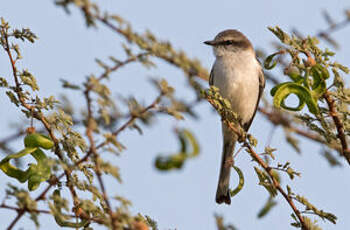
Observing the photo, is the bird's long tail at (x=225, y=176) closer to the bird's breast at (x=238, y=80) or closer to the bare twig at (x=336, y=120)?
the bird's breast at (x=238, y=80)

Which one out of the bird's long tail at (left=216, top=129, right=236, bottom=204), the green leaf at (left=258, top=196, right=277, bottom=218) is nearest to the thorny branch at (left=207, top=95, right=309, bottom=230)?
the green leaf at (left=258, top=196, right=277, bottom=218)

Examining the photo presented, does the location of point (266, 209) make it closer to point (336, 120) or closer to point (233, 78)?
point (336, 120)

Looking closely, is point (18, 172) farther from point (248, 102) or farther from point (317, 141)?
point (248, 102)

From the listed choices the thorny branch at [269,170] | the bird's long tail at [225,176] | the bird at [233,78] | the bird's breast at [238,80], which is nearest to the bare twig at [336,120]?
the thorny branch at [269,170]

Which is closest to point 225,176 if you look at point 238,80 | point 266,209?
point 238,80

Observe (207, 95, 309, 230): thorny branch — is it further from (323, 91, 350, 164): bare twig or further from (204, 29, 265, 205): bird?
(204, 29, 265, 205): bird

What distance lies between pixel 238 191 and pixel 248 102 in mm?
2982

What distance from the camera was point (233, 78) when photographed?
595cm

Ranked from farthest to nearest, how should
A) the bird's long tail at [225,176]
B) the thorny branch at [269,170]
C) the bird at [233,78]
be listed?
the bird at [233,78] → the bird's long tail at [225,176] → the thorny branch at [269,170]

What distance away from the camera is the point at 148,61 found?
6.40 ft

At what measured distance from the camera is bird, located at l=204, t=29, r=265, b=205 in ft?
19.5

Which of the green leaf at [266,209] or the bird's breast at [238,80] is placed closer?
the green leaf at [266,209]

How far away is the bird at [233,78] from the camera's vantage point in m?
5.93

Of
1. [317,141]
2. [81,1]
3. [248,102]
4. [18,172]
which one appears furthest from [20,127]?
[248,102]
